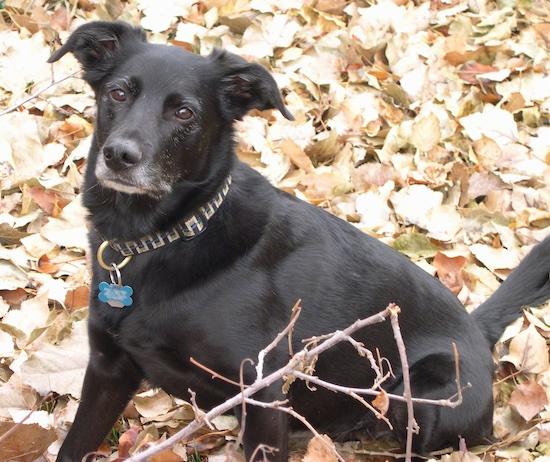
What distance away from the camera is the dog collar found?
275 centimetres

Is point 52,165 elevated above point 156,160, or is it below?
below

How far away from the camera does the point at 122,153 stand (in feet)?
8.39

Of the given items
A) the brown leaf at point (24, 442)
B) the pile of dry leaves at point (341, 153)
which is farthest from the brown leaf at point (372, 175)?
the brown leaf at point (24, 442)

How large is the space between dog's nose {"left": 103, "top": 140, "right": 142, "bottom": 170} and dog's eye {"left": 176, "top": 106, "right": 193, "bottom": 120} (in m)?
0.21

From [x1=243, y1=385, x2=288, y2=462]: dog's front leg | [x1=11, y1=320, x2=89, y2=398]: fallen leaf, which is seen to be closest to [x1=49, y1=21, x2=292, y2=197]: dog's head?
[x1=243, y1=385, x2=288, y2=462]: dog's front leg

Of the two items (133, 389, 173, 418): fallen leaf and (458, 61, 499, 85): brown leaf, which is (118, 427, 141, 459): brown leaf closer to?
(133, 389, 173, 418): fallen leaf

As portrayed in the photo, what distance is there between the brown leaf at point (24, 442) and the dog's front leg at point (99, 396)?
0.18m

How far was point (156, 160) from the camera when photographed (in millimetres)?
2660

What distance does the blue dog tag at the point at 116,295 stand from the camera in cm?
271

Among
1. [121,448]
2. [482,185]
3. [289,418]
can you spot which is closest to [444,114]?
[482,185]

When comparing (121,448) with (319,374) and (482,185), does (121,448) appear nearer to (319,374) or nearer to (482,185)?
(319,374)

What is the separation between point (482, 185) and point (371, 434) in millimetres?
1516

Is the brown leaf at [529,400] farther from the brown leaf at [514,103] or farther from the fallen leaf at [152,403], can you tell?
the brown leaf at [514,103]

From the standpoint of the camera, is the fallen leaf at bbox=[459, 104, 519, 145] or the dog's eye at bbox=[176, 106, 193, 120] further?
the fallen leaf at bbox=[459, 104, 519, 145]
